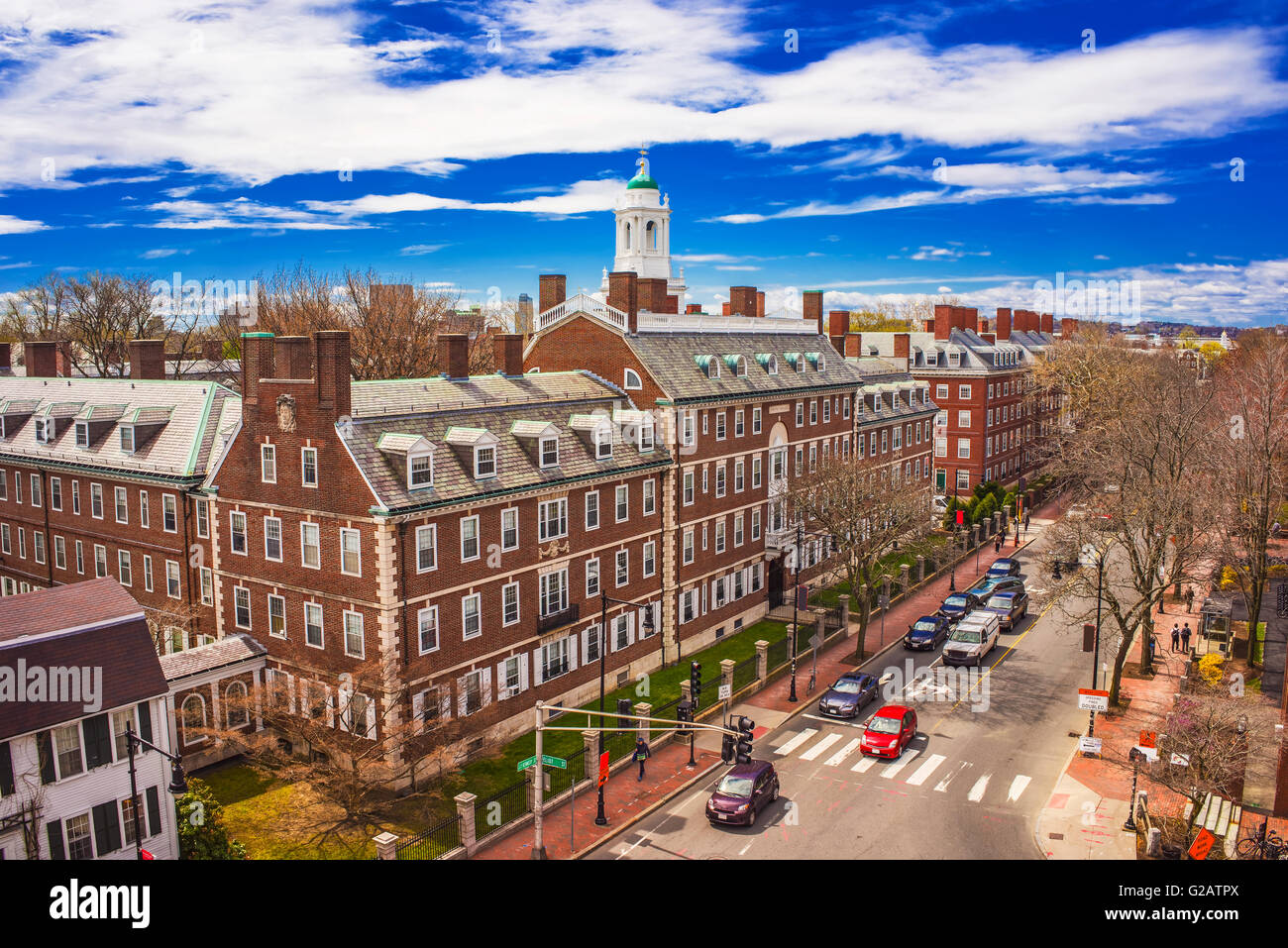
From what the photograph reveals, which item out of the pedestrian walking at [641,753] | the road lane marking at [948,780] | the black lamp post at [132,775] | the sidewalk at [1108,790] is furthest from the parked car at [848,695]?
the black lamp post at [132,775]

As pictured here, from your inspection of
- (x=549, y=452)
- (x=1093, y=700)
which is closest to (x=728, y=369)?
(x=549, y=452)

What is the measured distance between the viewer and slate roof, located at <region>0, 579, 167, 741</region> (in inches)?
992

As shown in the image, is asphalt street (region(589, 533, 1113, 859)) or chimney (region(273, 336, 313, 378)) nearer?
asphalt street (region(589, 533, 1113, 859))

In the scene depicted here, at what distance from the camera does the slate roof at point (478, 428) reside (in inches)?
1315

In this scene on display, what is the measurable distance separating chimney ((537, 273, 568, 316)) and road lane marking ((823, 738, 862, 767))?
2802cm

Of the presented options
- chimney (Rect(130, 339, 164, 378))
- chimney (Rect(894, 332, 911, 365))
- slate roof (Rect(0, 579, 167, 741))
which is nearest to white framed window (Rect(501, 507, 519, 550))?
slate roof (Rect(0, 579, 167, 741))

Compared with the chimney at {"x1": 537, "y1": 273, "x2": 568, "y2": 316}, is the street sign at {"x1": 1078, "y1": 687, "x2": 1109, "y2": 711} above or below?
below

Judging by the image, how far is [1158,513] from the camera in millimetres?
40125

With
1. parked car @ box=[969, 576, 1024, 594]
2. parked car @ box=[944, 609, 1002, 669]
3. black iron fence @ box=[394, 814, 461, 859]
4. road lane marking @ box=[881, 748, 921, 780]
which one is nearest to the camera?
A: black iron fence @ box=[394, 814, 461, 859]

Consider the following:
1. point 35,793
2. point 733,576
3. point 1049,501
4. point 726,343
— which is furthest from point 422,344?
point 1049,501

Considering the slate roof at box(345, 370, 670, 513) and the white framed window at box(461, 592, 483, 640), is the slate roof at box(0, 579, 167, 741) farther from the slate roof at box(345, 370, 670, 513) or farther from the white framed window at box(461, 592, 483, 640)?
the white framed window at box(461, 592, 483, 640)

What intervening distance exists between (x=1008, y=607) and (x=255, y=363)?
41782 millimetres

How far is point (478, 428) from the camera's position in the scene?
1464 inches

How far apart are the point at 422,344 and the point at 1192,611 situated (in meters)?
55.3
